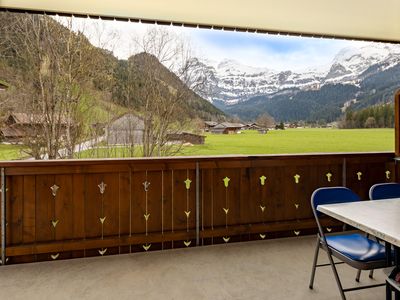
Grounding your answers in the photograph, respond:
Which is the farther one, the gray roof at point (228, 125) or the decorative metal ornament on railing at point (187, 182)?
the gray roof at point (228, 125)

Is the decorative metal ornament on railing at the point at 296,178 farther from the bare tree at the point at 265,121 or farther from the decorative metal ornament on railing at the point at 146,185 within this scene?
the decorative metal ornament on railing at the point at 146,185

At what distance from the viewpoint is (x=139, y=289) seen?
2.63m

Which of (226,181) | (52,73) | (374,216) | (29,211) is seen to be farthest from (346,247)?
(52,73)

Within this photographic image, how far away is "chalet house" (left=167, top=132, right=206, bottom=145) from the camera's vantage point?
379 centimetres

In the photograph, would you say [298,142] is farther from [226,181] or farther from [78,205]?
[78,205]

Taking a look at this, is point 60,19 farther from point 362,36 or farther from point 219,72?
point 362,36

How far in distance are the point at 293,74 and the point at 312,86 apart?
0.32 meters

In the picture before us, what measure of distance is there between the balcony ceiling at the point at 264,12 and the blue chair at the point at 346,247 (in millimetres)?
1944

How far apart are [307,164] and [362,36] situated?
5.46 ft

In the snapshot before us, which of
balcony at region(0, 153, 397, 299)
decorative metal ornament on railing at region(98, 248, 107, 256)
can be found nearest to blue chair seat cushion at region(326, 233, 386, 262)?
balcony at region(0, 153, 397, 299)

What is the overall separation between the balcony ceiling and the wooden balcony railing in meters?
1.41

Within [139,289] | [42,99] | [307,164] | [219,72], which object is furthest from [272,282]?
[42,99]

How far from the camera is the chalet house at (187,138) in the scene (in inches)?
149

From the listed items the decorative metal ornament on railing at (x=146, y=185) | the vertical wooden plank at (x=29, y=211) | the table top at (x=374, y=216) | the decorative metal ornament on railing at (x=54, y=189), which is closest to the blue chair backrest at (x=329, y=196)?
the table top at (x=374, y=216)
